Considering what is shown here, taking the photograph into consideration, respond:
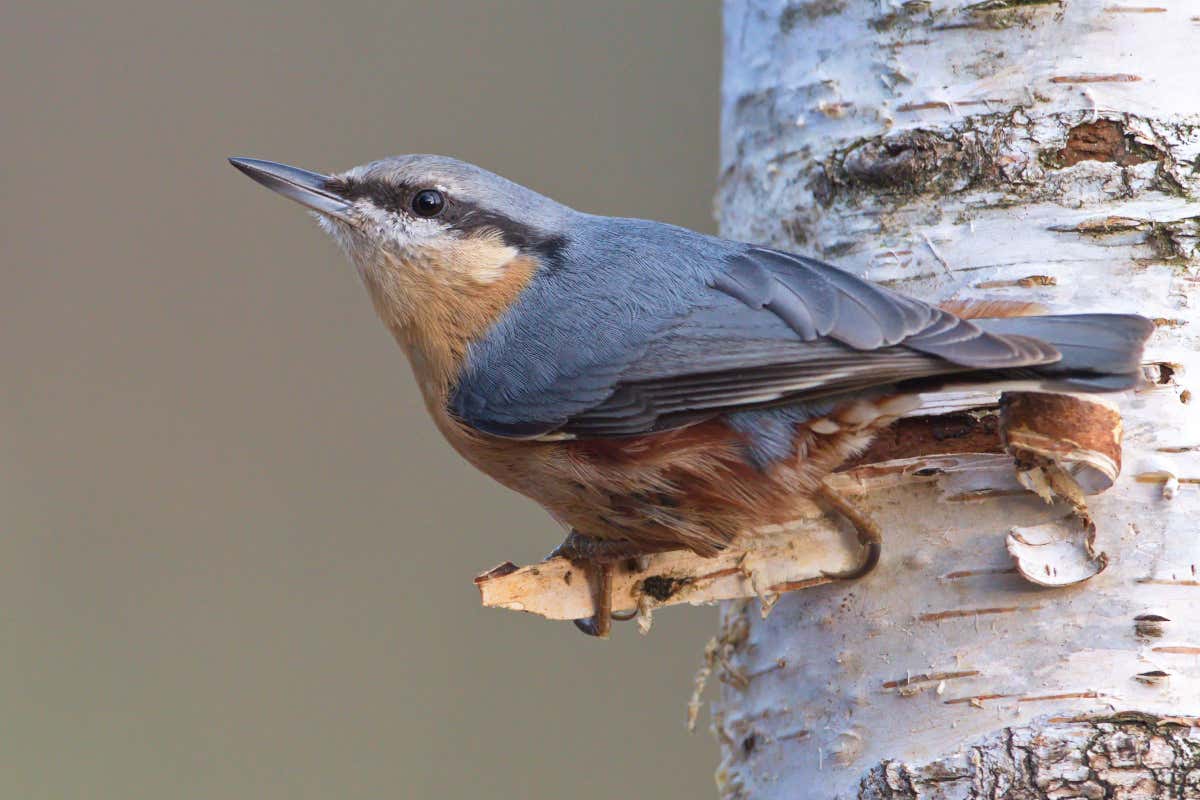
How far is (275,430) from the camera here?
17.7 feet

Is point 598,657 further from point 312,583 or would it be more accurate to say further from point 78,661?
point 78,661

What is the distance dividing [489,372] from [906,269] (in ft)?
2.55

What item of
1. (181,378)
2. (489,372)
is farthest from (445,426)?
(181,378)

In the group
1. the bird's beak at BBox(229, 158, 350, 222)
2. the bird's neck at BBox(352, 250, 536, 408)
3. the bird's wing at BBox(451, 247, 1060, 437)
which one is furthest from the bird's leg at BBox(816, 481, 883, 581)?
the bird's beak at BBox(229, 158, 350, 222)

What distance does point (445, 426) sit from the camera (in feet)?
8.50

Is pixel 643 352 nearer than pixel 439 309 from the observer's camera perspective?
Yes

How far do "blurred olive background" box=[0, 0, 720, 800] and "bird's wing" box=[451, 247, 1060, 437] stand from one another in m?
2.63

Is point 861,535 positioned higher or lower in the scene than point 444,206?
lower

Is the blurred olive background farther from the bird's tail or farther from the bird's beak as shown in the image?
the bird's tail

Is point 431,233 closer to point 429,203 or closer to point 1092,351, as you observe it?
point 429,203

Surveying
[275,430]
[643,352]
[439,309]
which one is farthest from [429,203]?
[275,430]

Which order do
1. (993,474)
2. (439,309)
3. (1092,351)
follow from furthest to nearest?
(439,309) → (993,474) → (1092,351)

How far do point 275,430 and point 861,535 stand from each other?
12.1 feet

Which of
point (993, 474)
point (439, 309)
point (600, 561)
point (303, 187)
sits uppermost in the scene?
point (303, 187)
